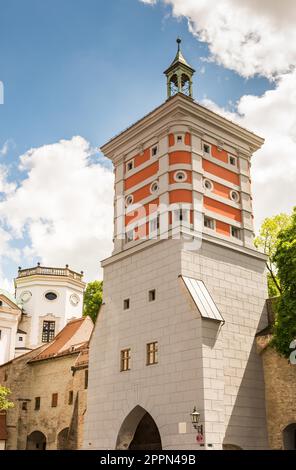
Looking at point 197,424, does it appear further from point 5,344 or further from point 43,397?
point 5,344

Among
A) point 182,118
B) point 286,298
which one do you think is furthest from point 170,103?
point 286,298

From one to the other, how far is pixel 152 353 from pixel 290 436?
7264 mm

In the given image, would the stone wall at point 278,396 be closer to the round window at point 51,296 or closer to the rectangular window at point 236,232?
the rectangular window at point 236,232

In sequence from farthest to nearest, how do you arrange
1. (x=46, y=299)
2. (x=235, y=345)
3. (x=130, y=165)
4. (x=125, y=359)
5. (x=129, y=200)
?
(x=46, y=299)
(x=130, y=165)
(x=129, y=200)
(x=125, y=359)
(x=235, y=345)

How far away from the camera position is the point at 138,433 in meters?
27.0

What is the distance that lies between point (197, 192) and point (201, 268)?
13.7 feet

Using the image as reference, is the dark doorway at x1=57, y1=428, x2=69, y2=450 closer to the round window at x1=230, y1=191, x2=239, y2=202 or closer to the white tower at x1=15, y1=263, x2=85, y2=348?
the white tower at x1=15, y1=263, x2=85, y2=348

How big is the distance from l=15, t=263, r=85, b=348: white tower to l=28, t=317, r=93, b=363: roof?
4.96 m

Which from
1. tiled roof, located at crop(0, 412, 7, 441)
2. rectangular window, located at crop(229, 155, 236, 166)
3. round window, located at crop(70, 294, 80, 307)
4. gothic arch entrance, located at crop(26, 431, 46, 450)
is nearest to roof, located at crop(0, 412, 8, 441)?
tiled roof, located at crop(0, 412, 7, 441)

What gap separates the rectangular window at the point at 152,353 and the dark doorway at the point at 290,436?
6.65 metres

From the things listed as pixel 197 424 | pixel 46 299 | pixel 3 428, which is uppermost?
pixel 46 299

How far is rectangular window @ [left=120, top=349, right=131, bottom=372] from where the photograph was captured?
2659cm

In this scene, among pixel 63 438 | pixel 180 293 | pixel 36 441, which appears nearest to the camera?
pixel 180 293
